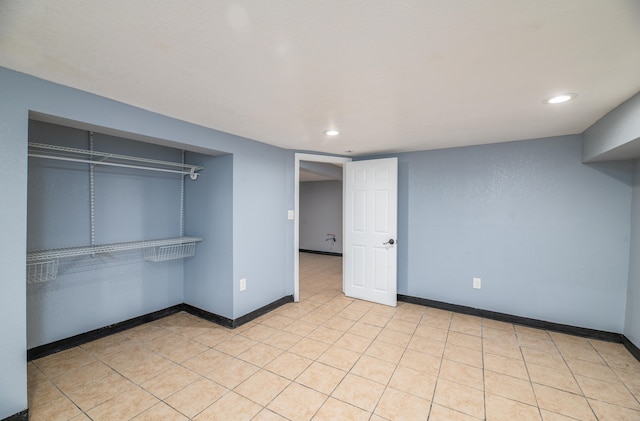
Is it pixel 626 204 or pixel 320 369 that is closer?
pixel 320 369

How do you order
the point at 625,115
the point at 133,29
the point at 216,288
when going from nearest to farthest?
the point at 133,29 → the point at 625,115 → the point at 216,288

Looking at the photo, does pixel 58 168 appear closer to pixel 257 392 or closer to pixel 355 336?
pixel 257 392

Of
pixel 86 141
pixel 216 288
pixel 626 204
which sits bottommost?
pixel 216 288

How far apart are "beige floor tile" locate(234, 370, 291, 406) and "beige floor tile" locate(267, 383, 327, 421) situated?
50 mm

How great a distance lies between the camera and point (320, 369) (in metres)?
2.18

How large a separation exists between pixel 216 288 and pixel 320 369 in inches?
59.4

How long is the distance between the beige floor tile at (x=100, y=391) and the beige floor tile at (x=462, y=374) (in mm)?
2361

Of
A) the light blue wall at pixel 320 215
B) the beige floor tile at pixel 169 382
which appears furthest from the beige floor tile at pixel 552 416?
the light blue wall at pixel 320 215

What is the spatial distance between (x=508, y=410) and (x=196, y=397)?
2.08 meters

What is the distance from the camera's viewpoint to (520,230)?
3.02 metres

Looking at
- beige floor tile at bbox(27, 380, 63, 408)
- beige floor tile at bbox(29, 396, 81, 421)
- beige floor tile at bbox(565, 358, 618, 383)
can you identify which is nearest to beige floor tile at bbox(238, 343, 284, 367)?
beige floor tile at bbox(29, 396, 81, 421)

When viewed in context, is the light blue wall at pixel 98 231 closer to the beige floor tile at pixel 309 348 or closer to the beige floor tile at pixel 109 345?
the beige floor tile at pixel 109 345

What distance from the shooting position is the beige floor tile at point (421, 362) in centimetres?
218

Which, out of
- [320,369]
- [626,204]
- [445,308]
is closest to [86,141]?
[320,369]
